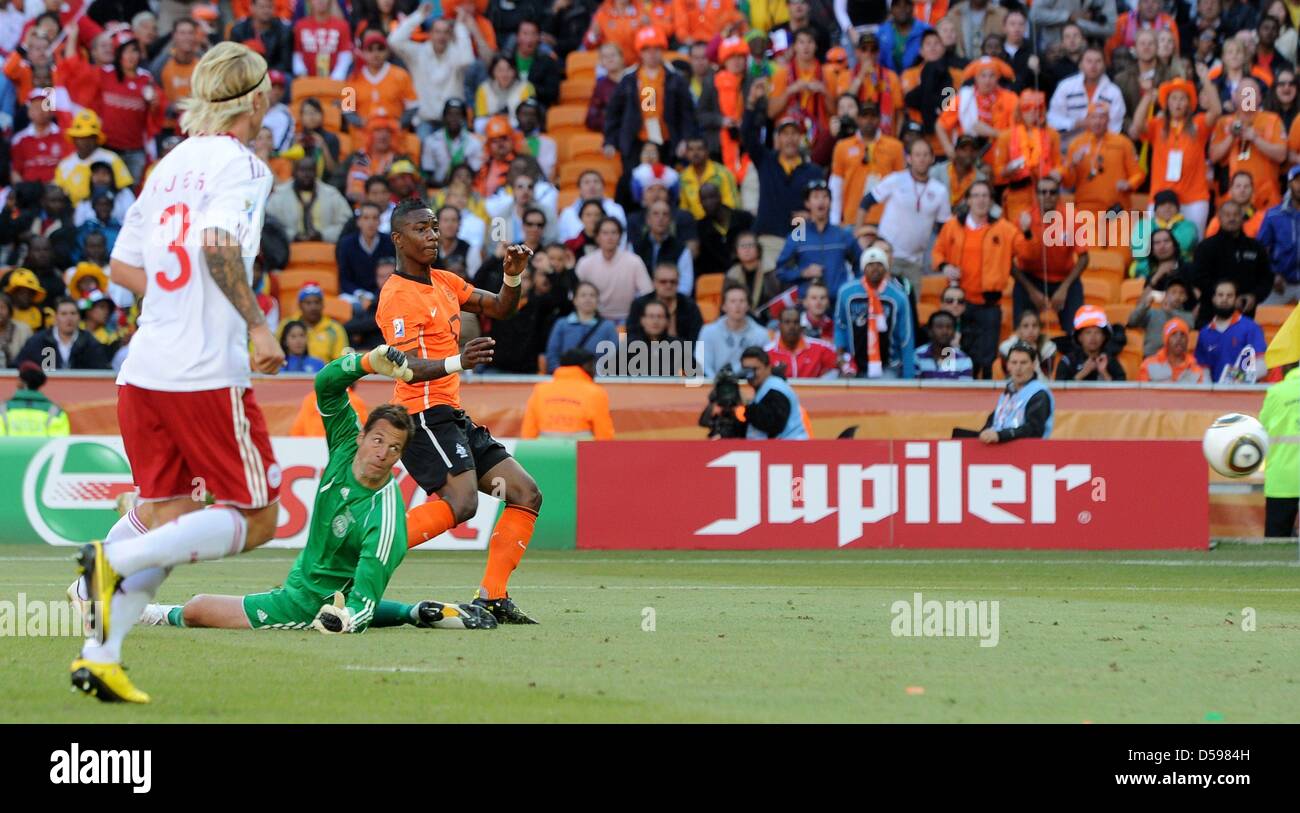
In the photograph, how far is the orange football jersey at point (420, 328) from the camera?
→ 9.77 metres

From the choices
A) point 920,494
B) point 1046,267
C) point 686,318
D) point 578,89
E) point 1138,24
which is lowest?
point 920,494

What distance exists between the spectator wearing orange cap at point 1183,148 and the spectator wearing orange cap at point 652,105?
16.1ft

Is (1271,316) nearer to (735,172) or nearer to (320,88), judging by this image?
(735,172)

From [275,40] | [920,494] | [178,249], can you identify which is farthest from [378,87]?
[178,249]

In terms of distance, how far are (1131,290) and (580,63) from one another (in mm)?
7215

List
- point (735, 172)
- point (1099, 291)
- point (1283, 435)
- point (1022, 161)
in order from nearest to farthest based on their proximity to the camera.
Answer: point (1283, 435) < point (1099, 291) < point (1022, 161) < point (735, 172)

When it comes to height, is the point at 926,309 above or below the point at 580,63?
below

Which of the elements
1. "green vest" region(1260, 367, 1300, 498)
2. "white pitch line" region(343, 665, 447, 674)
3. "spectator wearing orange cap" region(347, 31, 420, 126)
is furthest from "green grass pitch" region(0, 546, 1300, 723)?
"spectator wearing orange cap" region(347, 31, 420, 126)

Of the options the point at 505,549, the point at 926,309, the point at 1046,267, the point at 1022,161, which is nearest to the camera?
the point at 505,549

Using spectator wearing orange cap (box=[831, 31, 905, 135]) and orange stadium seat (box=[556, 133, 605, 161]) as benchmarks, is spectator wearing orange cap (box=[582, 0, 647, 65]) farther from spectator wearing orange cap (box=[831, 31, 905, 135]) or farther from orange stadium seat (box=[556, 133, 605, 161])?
spectator wearing orange cap (box=[831, 31, 905, 135])

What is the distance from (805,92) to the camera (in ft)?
67.8

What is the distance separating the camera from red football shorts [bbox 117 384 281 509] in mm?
6590

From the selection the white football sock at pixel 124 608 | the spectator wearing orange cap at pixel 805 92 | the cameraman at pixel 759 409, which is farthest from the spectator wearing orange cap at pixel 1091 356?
the white football sock at pixel 124 608

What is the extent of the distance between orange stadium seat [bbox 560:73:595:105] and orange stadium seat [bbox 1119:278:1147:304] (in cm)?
683
